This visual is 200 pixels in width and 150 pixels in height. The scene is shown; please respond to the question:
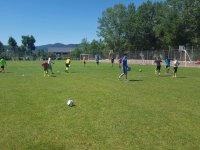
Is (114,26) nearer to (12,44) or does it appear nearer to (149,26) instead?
(149,26)

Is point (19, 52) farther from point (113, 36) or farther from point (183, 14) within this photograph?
point (183, 14)

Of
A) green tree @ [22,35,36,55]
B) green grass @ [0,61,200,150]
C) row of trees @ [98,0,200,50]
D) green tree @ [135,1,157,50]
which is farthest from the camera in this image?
green tree @ [22,35,36,55]

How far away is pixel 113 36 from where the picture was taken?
120375mm

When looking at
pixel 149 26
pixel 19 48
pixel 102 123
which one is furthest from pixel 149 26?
pixel 102 123

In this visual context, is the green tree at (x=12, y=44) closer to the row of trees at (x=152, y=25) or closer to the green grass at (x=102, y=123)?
the row of trees at (x=152, y=25)

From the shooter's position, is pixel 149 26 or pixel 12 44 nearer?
pixel 149 26

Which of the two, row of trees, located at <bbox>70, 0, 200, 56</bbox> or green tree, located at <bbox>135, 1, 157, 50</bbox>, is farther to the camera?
green tree, located at <bbox>135, 1, 157, 50</bbox>

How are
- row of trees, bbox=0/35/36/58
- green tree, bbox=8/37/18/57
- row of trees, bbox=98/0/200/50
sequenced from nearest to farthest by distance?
row of trees, bbox=98/0/200/50 → row of trees, bbox=0/35/36/58 → green tree, bbox=8/37/18/57

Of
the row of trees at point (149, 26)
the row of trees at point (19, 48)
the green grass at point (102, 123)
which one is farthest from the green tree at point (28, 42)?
the green grass at point (102, 123)

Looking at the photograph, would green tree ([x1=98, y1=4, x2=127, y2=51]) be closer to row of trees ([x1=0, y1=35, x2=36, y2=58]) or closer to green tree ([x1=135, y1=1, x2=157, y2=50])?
green tree ([x1=135, y1=1, x2=157, y2=50])

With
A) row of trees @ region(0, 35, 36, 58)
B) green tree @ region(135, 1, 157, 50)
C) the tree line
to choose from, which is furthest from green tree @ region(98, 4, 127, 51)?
row of trees @ region(0, 35, 36, 58)

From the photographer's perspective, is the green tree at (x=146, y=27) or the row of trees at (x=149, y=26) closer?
the row of trees at (x=149, y=26)

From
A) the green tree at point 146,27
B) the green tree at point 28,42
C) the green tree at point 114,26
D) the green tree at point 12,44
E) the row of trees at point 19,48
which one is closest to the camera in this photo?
the green tree at point 146,27

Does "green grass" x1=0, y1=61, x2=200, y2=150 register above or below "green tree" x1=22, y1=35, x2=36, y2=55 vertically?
below
